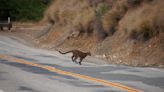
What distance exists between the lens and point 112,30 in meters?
27.3

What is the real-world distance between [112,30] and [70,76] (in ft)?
34.4

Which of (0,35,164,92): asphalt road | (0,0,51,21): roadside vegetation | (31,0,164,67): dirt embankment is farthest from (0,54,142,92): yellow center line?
(0,0,51,21): roadside vegetation

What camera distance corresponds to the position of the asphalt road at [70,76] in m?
14.4

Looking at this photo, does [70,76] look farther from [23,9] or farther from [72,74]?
[23,9]

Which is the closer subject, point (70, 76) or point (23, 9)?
point (70, 76)

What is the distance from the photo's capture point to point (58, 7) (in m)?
38.6

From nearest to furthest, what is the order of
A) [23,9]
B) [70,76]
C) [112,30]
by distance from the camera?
[70,76]
[112,30]
[23,9]

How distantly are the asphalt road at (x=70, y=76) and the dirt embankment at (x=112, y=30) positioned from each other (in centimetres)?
160

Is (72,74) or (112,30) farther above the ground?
(112,30)

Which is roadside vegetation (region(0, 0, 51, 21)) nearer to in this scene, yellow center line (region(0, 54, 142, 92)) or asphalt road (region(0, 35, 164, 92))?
yellow center line (region(0, 54, 142, 92))

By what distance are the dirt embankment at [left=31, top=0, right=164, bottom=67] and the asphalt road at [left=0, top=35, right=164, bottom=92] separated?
1598 millimetres

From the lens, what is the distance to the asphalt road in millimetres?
14445

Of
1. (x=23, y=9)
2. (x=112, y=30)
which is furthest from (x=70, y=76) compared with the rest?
(x=23, y=9)

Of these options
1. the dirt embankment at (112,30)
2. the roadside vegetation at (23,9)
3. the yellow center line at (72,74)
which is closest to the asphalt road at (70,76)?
the yellow center line at (72,74)
